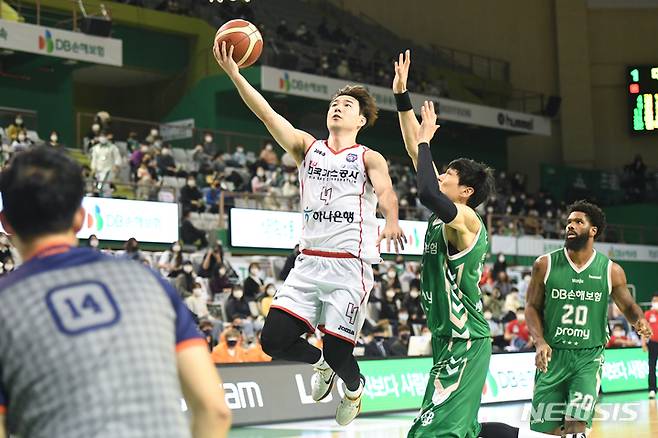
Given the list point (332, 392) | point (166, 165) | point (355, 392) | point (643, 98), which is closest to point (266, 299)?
point (332, 392)

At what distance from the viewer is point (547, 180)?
38.5 meters

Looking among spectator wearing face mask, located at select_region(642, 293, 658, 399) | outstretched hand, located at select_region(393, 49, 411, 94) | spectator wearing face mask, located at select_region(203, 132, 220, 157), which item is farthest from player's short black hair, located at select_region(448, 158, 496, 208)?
spectator wearing face mask, located at select_region(203, 132, 220, 157)

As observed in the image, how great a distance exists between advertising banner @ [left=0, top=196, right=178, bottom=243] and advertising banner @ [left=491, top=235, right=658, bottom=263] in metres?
9.84

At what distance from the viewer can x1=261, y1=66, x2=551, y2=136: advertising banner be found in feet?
98.0

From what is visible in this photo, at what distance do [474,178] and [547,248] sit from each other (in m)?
22.7

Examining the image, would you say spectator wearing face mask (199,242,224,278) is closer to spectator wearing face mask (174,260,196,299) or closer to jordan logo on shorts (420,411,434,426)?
spectator wearing face mask (174,260,196,299)

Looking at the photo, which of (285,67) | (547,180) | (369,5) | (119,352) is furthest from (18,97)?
(119,352)

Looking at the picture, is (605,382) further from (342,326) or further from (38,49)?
(38,49)

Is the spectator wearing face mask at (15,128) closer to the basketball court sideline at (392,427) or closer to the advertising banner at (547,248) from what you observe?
the basketball court sideline at (392,427)

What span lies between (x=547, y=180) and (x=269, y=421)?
88.3ft

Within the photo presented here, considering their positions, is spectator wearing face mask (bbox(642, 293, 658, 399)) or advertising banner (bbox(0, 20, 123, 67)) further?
advertising banner (bbox(0, 20, 123, 67))

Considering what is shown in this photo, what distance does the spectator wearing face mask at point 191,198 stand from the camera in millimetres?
21938

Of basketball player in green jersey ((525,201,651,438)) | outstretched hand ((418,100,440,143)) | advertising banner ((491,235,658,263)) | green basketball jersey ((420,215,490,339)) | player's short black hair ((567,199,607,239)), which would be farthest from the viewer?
advertising banner ((491,235,658,263))

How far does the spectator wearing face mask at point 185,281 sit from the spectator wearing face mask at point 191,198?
12.7ft
